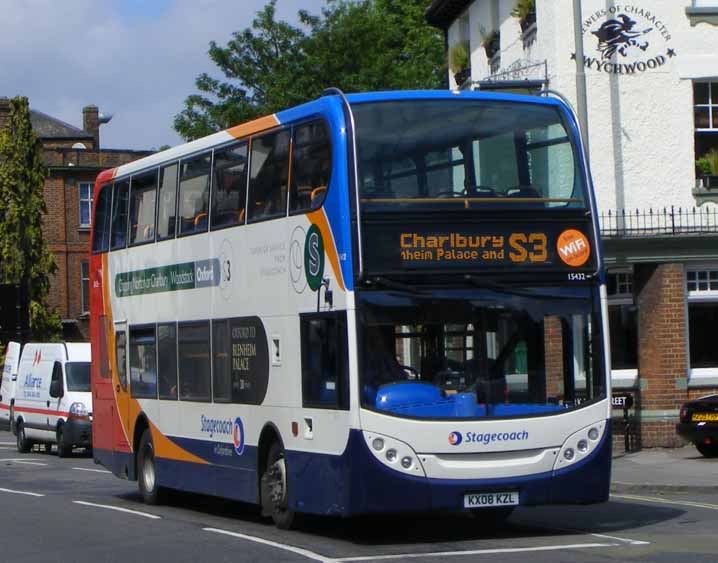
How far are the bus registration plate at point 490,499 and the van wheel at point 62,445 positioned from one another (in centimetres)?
2024

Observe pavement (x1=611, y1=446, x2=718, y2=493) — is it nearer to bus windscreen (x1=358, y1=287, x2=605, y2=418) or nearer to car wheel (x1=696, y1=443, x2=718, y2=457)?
car wheel (x1=696, y1=443, x2=718, y2=457)

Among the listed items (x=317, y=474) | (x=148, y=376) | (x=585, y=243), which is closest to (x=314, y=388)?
(x=317, y=474)

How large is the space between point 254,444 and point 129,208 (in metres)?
5.46

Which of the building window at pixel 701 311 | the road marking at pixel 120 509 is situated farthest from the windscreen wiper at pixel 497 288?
the building window at pixel 701 311

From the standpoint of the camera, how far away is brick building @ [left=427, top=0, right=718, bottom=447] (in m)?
25.8

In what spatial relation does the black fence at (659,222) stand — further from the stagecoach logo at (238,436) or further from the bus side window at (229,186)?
the stagecoach logo at (238,436)

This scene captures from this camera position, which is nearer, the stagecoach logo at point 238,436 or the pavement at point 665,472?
the stagecoach logo at point 238,436

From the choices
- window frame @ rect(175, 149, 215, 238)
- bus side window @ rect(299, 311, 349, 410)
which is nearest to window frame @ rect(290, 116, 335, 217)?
bus side window @ rect(299, 311, 349, 410)

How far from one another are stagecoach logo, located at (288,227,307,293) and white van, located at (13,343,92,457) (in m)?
18.4

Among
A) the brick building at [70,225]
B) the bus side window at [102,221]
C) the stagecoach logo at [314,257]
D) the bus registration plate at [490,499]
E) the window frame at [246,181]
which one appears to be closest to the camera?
the bus registration plate at [490,499]

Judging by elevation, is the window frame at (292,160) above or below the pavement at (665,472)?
above

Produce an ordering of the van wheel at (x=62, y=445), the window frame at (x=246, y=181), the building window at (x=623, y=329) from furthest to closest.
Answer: the van wheel at (x=62, y=445), the building window at (x=623, y=329), the window frame at (x=246, y=181)

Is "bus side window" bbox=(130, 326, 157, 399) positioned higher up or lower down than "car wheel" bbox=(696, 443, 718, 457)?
higher up

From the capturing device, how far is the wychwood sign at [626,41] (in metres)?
26.2
